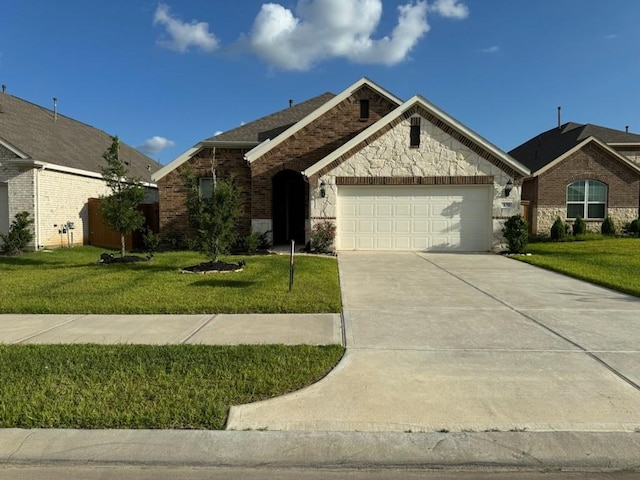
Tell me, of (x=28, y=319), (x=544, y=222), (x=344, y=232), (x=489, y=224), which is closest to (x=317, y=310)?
(x=28, y=319)

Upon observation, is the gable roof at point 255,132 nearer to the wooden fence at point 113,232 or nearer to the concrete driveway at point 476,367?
the wooden fence at point 113,232

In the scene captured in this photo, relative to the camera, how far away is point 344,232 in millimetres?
16000

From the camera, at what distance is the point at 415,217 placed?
15781 mm

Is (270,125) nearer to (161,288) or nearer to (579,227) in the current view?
(161,288)

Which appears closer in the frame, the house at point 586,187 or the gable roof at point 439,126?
the gable roof at point 439,126

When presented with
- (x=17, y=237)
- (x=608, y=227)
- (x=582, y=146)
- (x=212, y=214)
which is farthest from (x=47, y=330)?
(x=582, y=146)

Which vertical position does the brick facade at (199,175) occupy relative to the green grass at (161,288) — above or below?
above

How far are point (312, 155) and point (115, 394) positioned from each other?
14.0 meters

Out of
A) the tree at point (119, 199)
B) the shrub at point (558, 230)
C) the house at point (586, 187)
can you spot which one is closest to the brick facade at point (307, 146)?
the tree at point (119, 199)

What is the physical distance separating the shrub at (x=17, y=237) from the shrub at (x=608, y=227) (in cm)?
2543

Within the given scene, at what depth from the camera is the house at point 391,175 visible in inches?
603

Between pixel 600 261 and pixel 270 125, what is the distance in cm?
1384

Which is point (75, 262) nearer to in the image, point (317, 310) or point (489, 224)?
point (317, 310)

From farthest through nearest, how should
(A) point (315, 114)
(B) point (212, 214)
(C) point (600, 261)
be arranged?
(A) point (315, 114)
(C) point (600, 261)
(B) point (212, 214)
